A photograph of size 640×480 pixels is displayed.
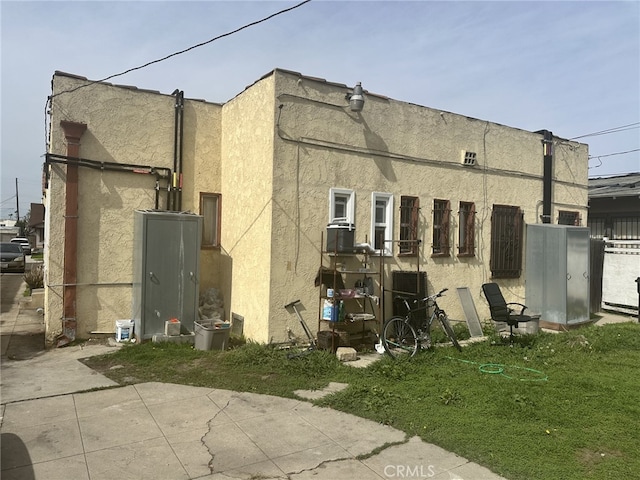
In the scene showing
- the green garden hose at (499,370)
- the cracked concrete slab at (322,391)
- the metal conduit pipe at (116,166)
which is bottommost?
the cracked concrete slab at (322,391)

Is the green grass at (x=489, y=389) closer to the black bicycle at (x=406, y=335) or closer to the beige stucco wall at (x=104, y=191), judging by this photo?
the black bicycle at (x=406, y=335)

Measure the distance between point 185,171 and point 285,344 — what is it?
4.27 m

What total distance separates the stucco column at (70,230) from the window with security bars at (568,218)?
37.8ft

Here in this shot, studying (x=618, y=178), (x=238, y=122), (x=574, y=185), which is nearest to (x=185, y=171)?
(x=238, y=122)

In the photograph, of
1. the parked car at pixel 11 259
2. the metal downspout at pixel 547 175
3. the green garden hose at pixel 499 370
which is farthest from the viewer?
the parked car at pixel 11 259

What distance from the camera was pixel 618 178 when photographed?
59.1ft

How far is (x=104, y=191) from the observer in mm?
8500

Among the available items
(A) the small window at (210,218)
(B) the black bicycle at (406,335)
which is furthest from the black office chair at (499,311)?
(A) the small window at (210,218)

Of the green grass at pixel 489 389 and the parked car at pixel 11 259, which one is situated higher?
the parked car at pixel 11 259

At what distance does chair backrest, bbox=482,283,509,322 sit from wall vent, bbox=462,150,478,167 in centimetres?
278

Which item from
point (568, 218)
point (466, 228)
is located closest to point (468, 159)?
point (466, 228)

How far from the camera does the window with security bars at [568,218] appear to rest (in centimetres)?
1199

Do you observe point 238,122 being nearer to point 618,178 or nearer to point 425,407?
point 425,407

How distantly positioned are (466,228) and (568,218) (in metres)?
4.10
